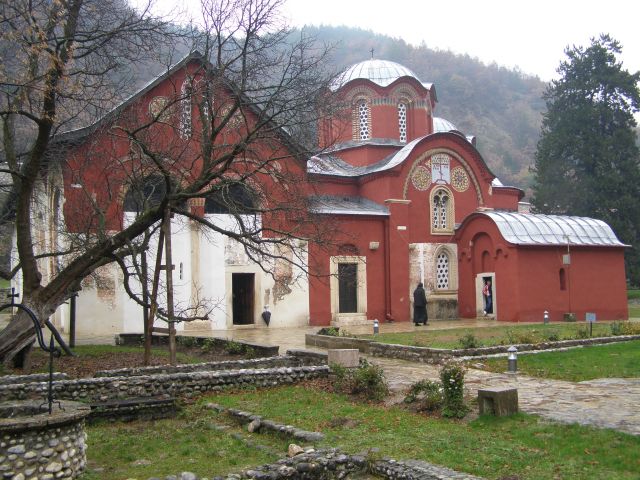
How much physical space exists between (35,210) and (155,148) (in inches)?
299

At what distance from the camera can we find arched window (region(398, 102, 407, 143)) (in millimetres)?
28797

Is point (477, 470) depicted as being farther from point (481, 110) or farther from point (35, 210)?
point (481, 110)

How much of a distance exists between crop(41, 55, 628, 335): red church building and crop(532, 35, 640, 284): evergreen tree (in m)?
11.8

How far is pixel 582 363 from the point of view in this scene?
1196 cm

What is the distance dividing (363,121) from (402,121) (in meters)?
1.82

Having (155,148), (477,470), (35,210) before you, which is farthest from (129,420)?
Answer: (35,210)

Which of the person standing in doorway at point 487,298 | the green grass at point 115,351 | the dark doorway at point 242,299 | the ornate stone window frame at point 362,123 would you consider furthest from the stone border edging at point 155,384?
the ornate stone window frame at point 362,123

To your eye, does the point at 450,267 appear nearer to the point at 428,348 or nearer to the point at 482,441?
the point at 428,348

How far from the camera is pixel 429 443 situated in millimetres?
7070

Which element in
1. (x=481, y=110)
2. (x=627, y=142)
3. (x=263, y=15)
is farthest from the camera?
(x=481, y=110)

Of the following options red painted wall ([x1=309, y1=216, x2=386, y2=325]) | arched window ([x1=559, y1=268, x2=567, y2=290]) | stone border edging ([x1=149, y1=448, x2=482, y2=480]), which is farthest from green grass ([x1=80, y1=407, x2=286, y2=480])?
arched window ([x1=559, y1=268, x2=567, y2=290])

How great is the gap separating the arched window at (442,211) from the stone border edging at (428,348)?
11.2m

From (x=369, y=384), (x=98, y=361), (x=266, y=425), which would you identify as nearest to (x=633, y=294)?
(x=369, y=384)

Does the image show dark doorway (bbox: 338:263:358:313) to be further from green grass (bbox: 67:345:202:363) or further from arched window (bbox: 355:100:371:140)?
green grass (bbox: 67:345:202:363)
